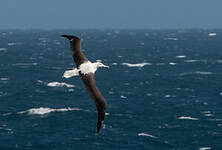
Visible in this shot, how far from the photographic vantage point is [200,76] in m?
139

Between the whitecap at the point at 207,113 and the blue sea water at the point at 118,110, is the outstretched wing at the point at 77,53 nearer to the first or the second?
the blue sea water at the point at 118,110

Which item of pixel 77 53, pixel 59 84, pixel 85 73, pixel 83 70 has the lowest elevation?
pixel 59 84

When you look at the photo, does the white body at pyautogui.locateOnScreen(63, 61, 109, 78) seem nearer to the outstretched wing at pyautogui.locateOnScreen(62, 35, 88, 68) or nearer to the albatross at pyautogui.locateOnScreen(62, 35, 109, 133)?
the albatross at pyautogui.locateOnScreen(62, 35, 109, 133)

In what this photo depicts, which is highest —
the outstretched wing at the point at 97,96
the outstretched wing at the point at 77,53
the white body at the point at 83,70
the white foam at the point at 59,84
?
the outstretched wing at the point at 77,53

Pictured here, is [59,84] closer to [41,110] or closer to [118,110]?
[41,110]

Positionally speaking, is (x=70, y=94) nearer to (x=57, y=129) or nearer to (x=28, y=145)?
(x=57, y=129)

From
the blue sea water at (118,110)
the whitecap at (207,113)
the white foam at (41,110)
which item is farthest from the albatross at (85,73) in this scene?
the white foam at (41,110)

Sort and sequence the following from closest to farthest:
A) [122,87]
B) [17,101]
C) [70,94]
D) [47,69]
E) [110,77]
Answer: [17,101] → [70,94] → [122,87] → [110,77] → [47,69]

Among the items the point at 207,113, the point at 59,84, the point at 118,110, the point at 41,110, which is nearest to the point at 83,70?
the point at 118,110

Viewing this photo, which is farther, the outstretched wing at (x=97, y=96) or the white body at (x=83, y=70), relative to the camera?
the white body at (x=83, y=70)

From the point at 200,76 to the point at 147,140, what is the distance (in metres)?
72.7

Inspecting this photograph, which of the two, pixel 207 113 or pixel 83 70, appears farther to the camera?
pixel 207 113

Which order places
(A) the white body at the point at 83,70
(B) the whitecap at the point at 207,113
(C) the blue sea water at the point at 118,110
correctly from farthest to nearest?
(B) the whitecap at the point at 207,113 < (C) the blue sea water at the point at 118,110 < (A) the white body at the point at 83,70

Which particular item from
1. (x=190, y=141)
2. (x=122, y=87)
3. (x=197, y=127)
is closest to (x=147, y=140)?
(x=190, y=141)
